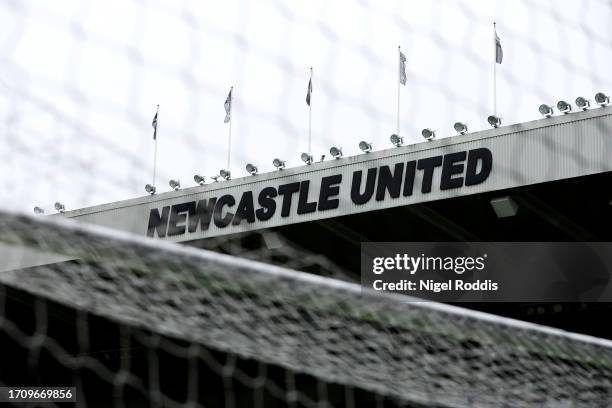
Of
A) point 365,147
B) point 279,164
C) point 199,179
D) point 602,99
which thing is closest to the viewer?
point 602,99

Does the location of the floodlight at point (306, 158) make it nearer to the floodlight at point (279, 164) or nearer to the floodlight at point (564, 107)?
the floodlight at point (279, 164)

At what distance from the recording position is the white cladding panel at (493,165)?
28.1ft

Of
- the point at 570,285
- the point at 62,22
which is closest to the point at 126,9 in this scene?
the point at 62,22

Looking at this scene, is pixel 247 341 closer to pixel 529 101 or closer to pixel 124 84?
pixel 124 84

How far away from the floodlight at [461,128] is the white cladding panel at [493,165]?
0.07 metres

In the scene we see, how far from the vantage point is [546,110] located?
342 inches

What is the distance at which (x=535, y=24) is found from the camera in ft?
24.6

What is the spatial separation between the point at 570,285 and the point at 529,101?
110 inches

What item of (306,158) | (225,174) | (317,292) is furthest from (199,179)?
(317,292)

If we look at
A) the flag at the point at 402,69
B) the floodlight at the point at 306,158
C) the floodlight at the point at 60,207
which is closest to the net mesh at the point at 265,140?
the floodlight at the point at 306,158

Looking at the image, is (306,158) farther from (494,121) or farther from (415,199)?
(494,121)

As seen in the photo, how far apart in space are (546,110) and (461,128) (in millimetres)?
843

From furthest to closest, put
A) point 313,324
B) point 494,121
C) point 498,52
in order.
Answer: point 498,52 → point 494,121 → point 313,324

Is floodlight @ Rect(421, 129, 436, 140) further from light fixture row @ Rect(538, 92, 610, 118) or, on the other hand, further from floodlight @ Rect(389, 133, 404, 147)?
light fixture row @ Rect(538, 92, 610, 118)
